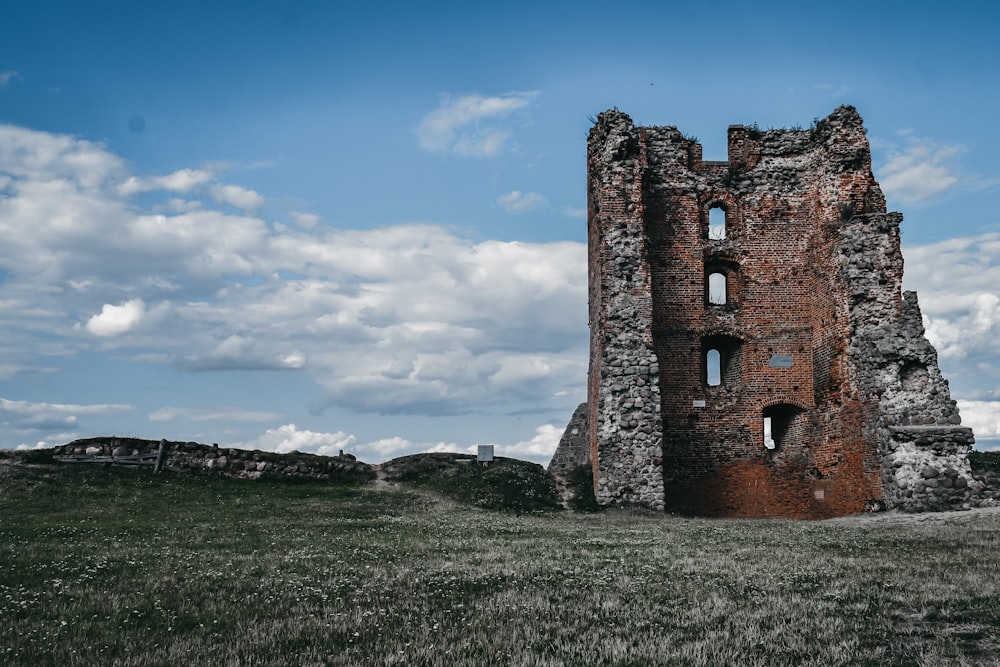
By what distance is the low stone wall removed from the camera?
77.1ft

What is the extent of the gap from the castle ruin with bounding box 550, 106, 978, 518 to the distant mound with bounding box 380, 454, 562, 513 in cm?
187

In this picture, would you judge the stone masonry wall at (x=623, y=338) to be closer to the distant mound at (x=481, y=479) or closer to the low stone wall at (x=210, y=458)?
the distant mound at (x=481, y=479)

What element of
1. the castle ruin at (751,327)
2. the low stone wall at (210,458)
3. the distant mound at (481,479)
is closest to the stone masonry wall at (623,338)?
the castle ruin at (751,327)

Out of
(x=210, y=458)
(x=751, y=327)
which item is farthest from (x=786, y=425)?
(x=210, y=458)

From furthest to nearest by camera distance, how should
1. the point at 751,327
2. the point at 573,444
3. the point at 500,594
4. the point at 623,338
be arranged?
the point at 573,444
the point at 751,327
the point at 623,338
the point at 500,594

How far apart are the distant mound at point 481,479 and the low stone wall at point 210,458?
1838mm

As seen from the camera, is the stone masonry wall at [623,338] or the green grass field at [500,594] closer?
the green grass field at [500,594]

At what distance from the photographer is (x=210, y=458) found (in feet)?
78.8

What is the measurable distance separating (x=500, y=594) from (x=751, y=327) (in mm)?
16947

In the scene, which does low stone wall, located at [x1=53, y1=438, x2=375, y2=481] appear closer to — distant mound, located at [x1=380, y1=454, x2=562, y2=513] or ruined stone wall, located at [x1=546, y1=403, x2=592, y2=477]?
distant mound, located at [x1=380, y1=454, x2=562, y2=513]

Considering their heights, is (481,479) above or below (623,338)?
below

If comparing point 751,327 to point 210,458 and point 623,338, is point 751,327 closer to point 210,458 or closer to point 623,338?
point 623,338

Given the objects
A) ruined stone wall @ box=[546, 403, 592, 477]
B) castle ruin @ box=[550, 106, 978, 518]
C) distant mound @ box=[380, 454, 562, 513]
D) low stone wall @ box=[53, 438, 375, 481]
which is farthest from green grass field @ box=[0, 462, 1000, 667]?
ruined stone wall @ box=[546, 403, 592, 477]

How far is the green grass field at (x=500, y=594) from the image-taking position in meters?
5.97
